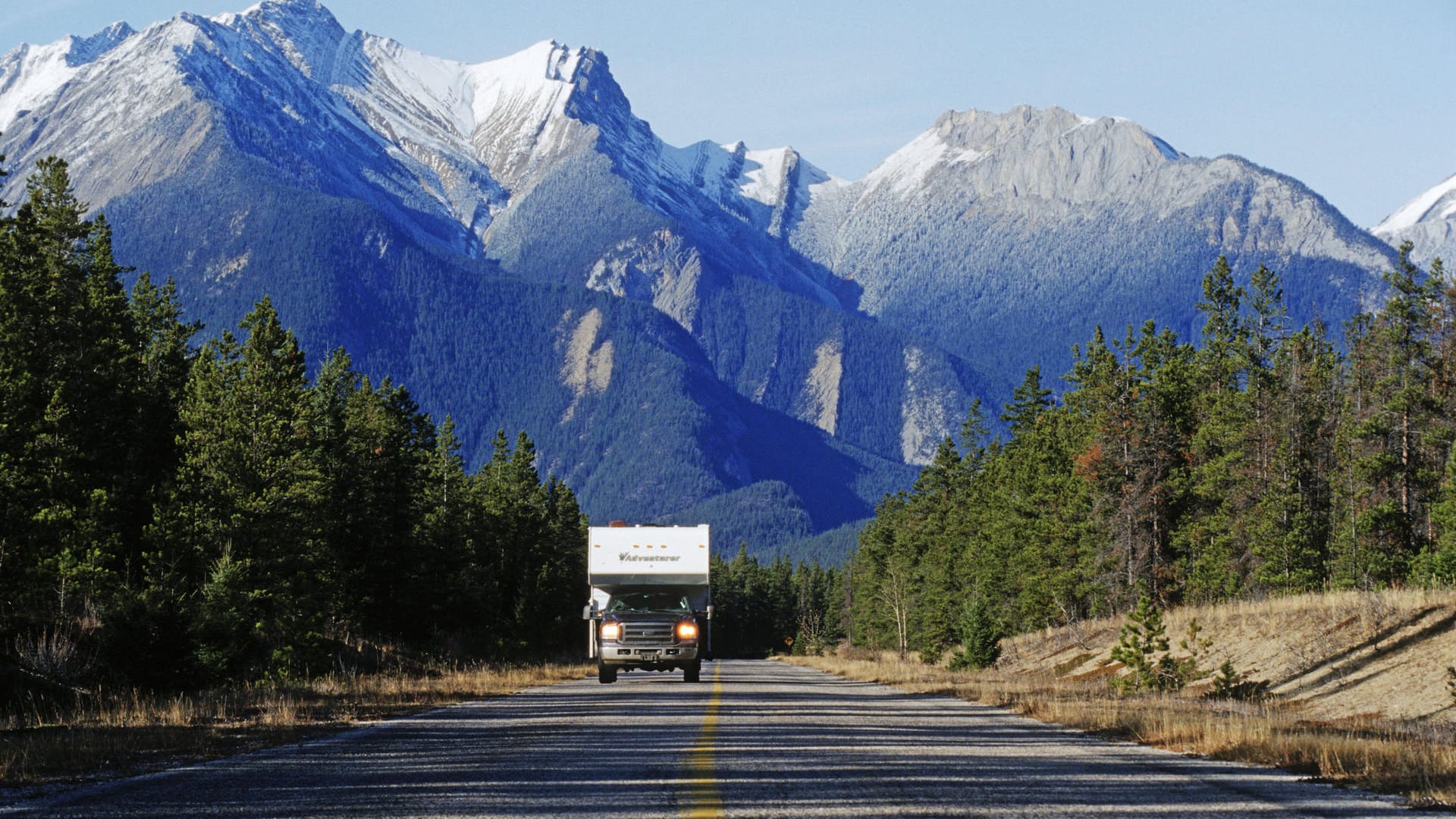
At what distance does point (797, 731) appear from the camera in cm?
1844

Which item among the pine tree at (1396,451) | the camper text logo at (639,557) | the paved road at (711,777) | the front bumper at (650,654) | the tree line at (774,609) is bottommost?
the tree line at (774,609)

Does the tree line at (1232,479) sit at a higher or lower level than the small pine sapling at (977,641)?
higher

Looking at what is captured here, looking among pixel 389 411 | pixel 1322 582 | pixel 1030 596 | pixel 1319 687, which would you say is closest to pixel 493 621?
pixel 389 411

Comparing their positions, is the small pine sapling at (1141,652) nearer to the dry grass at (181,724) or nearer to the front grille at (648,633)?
the front grille at (648,633)

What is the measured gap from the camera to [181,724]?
18.3m

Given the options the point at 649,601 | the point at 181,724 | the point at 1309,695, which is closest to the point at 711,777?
the point at 181,724

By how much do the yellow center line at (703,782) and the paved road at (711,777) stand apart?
0.11 feet

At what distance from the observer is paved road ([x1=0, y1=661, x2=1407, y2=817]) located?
34.1ft

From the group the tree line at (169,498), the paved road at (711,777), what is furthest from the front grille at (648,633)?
the paved road at (711,777)

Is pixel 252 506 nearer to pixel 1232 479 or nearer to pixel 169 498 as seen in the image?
pixel 169 498

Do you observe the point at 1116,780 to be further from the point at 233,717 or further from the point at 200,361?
the point at 200,361

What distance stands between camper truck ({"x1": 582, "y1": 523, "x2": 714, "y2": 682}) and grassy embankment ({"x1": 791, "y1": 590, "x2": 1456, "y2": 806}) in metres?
5.97

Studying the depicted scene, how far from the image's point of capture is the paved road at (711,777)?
34.1 feet

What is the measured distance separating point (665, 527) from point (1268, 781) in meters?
26.3
